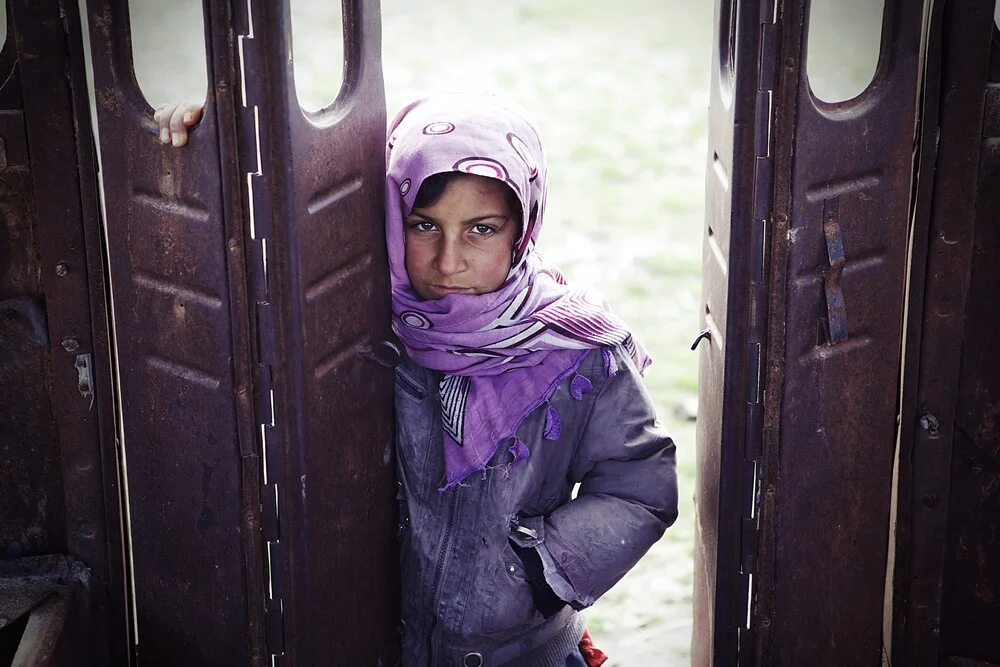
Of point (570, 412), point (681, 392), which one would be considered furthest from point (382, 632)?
point (681, 392)

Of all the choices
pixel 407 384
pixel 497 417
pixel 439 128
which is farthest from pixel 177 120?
pixel 497 417

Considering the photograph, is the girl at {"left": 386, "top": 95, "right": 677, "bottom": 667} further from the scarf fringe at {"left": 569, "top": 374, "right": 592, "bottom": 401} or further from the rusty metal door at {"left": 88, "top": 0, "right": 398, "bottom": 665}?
the rusty metal door at {"left": 88, "top": 0, "right": 398, "bottom": 665}

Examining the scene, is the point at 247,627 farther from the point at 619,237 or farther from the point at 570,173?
the point at 570,173

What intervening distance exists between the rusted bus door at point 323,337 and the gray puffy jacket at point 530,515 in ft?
0.26

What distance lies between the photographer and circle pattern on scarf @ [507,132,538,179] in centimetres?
260

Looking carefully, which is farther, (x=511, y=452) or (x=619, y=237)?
(x=619, y=237)

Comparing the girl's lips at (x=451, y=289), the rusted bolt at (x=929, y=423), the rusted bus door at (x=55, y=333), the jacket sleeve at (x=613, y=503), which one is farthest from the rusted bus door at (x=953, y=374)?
the rusted bus door at (x=55, y=333)

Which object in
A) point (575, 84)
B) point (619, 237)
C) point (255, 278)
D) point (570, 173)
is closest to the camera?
point (255, 278)

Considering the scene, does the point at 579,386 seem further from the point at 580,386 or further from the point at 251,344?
the point at 251,344

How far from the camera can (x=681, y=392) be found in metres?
5.44

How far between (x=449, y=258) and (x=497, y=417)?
0.34 meters

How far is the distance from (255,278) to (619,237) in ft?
16.6

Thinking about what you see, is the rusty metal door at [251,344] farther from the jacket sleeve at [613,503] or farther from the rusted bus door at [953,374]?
the rusted bus door at [953,374]

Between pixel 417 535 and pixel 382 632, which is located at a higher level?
pixel 417 535
